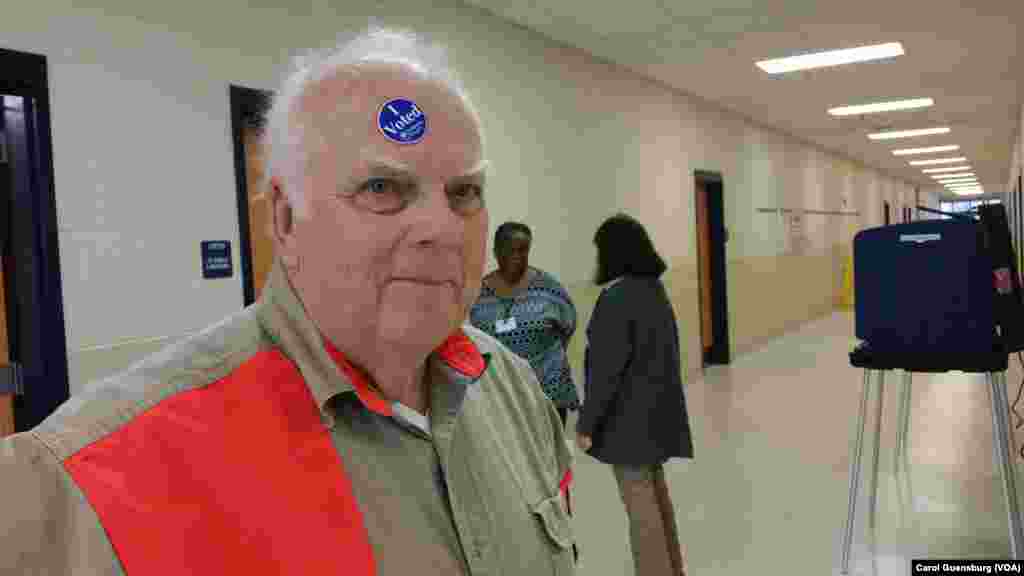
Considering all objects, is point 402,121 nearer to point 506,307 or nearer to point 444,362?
point 444,362

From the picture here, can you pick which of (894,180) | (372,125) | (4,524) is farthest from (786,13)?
(894,180)

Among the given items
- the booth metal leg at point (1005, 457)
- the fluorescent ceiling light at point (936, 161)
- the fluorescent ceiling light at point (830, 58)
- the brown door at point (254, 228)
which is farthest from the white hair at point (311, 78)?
the fluorescent ceiling light at point (936, 161)

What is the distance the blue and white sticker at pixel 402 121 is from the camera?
0.76m

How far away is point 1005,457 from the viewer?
2.82 meters

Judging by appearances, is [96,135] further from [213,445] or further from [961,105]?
[961,105]

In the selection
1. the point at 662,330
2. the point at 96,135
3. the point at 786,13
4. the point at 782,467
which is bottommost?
the point at 782,467

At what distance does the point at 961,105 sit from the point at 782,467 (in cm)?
706

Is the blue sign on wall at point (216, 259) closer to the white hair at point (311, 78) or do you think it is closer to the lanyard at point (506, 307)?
the lanyard at point (506, 307)

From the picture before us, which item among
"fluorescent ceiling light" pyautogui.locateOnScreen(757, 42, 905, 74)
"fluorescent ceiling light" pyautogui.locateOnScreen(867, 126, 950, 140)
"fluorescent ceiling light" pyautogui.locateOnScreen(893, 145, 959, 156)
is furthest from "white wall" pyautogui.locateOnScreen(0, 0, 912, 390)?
"fluorescent ceiling light" pyautogui.locateOnScreen(893, 145, 959, 156)

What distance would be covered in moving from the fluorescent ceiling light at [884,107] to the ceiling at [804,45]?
0.54 feet

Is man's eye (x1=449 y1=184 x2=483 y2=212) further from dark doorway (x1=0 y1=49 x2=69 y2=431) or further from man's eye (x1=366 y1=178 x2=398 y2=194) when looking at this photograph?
dark doorway (x1=0 y1=49 x2=69 y2=431)

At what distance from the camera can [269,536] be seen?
697mm

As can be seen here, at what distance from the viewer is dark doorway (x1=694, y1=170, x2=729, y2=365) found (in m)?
8.66

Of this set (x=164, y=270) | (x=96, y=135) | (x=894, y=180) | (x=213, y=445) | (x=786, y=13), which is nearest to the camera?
(x=213, y=445)
